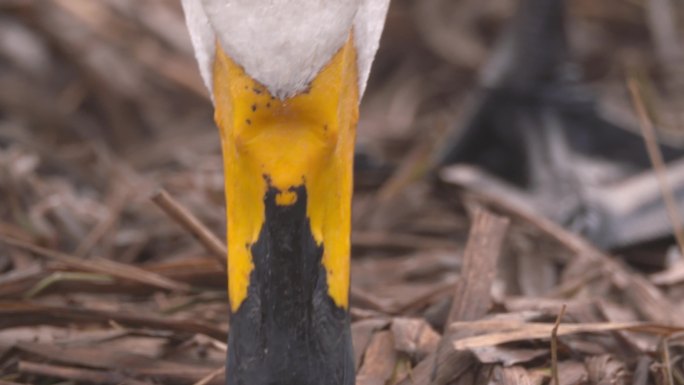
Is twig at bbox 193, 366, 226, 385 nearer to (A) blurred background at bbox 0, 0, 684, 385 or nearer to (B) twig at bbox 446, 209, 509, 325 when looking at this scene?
(A) blurred background at bbox 0, 0, 684, 385

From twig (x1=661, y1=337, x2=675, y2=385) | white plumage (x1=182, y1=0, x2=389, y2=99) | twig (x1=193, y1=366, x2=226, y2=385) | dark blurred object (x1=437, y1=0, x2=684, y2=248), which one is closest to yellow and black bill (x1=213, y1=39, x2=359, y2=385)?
white plumage (x1=182, y1=0, x2=389, y2=99)

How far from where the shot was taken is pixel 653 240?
2.48m

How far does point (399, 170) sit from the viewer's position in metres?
2.90

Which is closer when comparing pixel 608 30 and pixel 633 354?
pixel 633 354

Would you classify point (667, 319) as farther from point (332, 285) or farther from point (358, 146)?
point (358, 146)

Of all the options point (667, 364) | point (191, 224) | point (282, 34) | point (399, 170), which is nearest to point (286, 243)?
point (282, 34)

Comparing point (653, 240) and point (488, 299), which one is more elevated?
point (653, 240)

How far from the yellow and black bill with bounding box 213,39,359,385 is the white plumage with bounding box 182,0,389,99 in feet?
0.06

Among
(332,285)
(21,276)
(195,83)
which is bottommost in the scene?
(332,285)

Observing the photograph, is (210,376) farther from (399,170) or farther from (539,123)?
(539,123)

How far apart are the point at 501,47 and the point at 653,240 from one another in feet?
2.58

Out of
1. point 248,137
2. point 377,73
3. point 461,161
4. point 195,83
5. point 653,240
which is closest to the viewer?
point 248,137

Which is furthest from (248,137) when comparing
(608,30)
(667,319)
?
(608,30)

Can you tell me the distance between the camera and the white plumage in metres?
1.29
